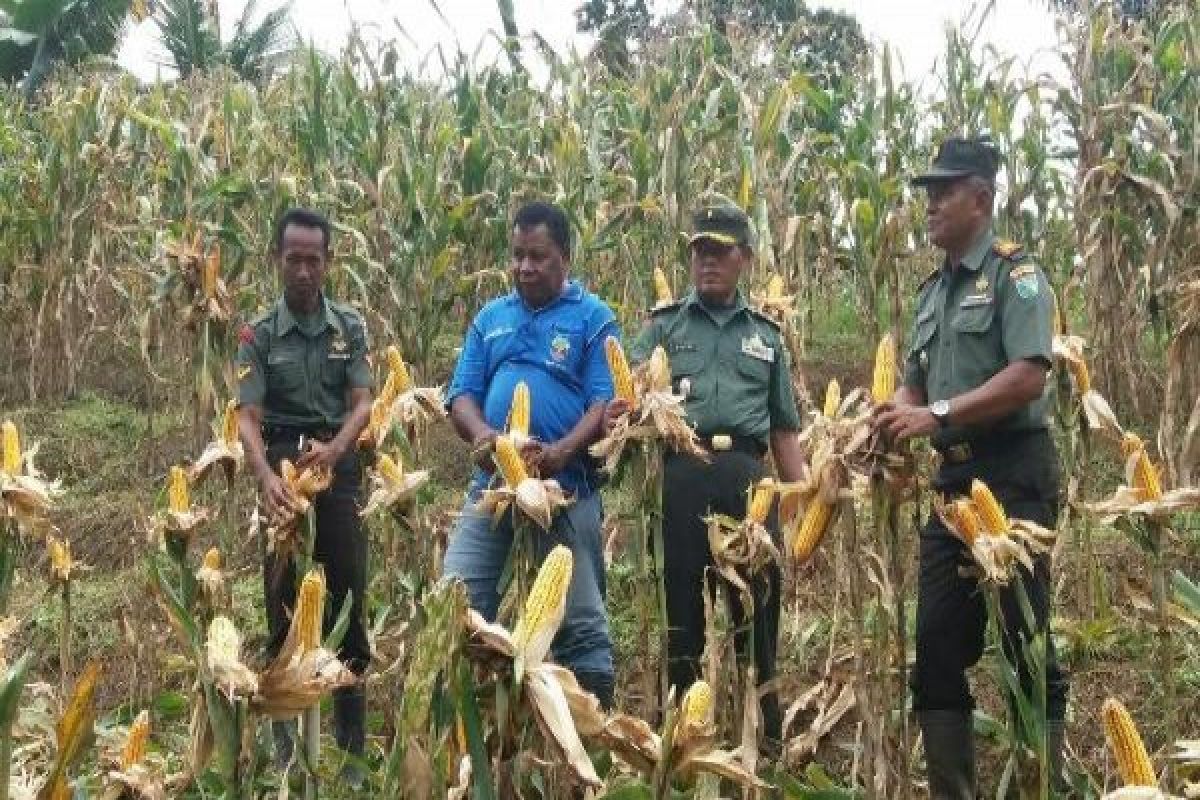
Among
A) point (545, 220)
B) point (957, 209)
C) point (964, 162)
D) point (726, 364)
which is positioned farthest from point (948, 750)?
point (545, 220)

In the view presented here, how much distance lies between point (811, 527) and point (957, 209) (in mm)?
967

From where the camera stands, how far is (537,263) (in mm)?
3438

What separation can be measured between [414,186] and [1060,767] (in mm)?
3387

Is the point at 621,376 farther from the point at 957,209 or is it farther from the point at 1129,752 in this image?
the point at 1129,752

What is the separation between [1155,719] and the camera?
4.03 meters

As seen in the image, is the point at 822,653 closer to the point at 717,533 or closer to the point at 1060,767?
the point at 1060,767

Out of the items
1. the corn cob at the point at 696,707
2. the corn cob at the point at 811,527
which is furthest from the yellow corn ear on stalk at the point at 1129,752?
the corn cob at the point at 811,527

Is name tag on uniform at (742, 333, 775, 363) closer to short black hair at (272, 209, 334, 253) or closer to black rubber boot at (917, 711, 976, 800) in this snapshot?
black rubber boot at (917, 711, 976, 800)

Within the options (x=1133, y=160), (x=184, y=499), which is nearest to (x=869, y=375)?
(x=1133, y=160)

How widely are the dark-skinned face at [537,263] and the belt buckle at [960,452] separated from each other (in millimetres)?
1131

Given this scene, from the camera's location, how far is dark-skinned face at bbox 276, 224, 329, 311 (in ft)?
12.6

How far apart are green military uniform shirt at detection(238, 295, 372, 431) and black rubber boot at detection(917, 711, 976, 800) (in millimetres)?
1967

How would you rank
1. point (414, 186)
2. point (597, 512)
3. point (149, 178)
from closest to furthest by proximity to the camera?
1. point (597, 512)
2. point (414, 186)
3. point (149, 178)

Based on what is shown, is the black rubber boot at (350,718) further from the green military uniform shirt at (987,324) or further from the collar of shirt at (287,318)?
the green military uniform shirt at (987,324)
